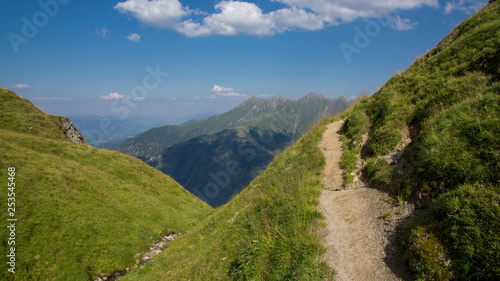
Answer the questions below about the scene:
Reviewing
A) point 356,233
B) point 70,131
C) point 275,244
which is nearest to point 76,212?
point 275,244

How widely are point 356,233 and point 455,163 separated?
133 inches

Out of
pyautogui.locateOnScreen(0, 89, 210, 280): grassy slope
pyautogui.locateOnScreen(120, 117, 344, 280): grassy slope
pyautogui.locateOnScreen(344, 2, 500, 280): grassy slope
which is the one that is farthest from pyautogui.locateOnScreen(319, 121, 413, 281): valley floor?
pyautogui.locateOnScreen(0, 89, 210, 280): grassy slope

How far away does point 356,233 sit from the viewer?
22.2ft

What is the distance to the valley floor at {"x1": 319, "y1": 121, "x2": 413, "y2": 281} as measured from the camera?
5375 millimetres

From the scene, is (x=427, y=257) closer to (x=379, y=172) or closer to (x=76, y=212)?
(x=379, y=172)

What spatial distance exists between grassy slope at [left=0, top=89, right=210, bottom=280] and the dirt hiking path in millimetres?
15464

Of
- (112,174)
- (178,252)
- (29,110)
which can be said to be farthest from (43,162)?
(29,110)

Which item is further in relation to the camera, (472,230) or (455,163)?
(455,163)

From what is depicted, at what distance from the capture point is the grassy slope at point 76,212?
13.1 metres

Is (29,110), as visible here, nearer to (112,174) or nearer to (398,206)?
(112,174)

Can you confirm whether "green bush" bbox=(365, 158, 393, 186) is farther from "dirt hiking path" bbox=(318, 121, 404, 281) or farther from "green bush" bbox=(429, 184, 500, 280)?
"green bush" bbox=(429, 184, 500, 280)

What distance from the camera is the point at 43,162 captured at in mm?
18766

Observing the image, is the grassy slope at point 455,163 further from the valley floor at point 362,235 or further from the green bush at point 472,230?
the valley floor at point 362,235

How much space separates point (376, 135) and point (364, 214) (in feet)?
18.2
